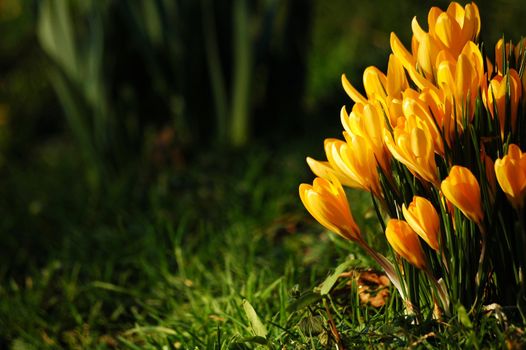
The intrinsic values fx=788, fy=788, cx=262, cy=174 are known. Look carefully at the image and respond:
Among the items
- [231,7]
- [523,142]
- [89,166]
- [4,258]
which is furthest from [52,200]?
[523,142]

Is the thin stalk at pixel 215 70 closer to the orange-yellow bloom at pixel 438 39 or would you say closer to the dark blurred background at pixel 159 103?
the dark blurred background at pixel 159 103

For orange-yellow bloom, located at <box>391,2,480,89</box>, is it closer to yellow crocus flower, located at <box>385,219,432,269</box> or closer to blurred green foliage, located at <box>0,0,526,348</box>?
yellow crocus flower, located at <box>385,219,432,269</box>

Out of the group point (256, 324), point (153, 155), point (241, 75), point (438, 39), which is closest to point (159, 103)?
point (153, 155)

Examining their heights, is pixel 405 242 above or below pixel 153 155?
above

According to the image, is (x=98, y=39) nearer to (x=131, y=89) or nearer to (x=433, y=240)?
(x=131, y=89)

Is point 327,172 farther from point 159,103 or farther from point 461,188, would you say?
point 159,103

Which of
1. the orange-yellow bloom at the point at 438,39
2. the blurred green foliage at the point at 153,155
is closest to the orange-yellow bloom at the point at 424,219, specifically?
the orange-yellow bloom at the point at 438,39
